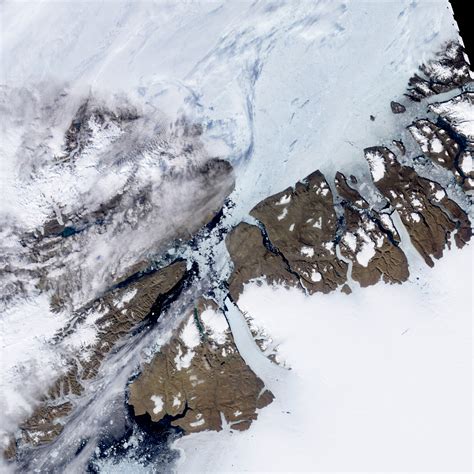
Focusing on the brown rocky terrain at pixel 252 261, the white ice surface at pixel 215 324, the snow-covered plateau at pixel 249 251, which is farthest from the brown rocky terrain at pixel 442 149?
the white ice surface at pixel 215 324

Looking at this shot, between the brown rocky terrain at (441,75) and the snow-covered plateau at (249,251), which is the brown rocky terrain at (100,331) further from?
the brown rocky terrain at (441,75)

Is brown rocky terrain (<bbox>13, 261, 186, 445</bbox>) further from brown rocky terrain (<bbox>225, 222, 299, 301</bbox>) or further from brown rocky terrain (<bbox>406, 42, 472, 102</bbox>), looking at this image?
brown rocky terrain (<bbox>406, 42, 472, 102</bbox>)

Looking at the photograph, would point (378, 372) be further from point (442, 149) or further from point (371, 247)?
point (442, 149)

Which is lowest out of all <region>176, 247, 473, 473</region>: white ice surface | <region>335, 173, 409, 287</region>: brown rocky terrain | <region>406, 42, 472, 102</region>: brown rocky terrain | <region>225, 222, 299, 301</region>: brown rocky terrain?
<region>176, 247, 473, 473</region>: white ice surface

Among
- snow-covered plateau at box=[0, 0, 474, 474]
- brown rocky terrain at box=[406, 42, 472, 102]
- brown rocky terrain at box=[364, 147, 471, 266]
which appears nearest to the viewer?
snow-covered plateau at box=[0, 0, 474, 474]

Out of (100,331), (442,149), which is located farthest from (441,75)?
(100,331)

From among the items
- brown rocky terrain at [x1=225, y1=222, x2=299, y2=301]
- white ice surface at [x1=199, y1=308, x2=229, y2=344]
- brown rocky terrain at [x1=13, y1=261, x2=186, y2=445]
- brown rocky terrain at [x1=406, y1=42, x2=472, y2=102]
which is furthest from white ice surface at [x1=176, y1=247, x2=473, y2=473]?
brown rocky terrain at [x1=406, y1=42, x2=472, y2=102]
